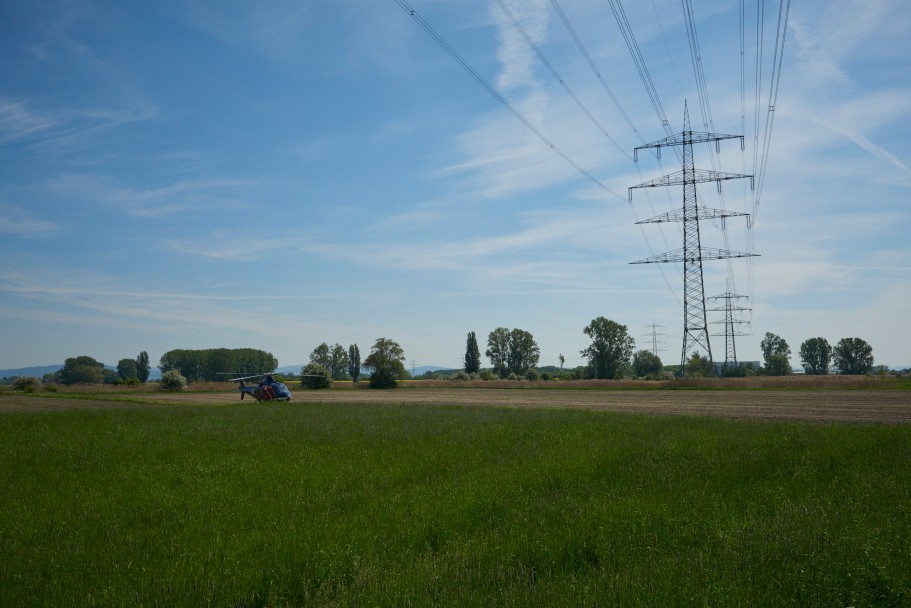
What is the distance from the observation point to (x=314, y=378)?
97688 millimetres

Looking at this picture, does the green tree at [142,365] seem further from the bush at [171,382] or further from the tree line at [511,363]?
the bush at [171,382]

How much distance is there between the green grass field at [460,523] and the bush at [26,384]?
2864 inches

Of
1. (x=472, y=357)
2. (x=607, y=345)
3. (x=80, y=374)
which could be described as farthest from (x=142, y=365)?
(x=607, y=345)

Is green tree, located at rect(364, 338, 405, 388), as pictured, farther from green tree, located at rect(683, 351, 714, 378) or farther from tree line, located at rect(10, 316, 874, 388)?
green tree, located at rect(683, 351, 714, 378)

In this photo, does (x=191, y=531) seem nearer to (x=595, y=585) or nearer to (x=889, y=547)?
(x=595, y=585)

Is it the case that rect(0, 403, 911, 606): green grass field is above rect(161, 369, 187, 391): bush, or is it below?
below

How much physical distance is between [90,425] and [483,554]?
22078 mm

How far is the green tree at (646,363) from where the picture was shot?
166 meters

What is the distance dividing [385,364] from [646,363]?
314 ft

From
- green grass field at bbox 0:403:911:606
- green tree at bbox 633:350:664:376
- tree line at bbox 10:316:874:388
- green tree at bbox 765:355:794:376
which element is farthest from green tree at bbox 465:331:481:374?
green grass field at bbox 0:403:911:606

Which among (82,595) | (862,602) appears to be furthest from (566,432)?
(82,595)

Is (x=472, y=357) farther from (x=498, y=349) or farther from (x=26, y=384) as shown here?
(x=26, y=384)

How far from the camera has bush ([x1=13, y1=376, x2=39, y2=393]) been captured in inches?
3020

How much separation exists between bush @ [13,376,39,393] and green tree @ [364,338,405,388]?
46.7 m
